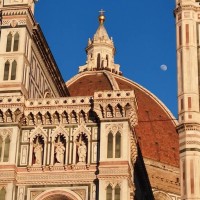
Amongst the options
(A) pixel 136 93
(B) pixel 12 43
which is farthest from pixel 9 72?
(A) pixel 136 93

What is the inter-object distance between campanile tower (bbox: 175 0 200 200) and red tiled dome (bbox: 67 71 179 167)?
938 inches

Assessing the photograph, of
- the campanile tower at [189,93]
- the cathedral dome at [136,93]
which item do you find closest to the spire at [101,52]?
the cathedral dome at [136,93]

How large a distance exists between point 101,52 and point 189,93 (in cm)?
3373

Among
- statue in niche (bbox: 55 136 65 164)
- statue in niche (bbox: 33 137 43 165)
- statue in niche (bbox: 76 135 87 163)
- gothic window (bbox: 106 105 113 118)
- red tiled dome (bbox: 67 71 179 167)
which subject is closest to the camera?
statue in niche (bbox: 76 135 87 163)

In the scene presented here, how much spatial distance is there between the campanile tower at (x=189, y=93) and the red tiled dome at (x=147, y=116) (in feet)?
78.2

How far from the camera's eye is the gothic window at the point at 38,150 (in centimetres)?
2302

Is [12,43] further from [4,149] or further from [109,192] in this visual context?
[109,192]

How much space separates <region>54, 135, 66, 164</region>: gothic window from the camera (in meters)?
22.9

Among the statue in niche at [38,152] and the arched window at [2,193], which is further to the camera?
the statue in niche at [38,152]

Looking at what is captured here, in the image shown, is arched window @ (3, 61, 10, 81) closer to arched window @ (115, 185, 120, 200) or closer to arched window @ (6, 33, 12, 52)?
arched window @ (6, 33, 12, 52)

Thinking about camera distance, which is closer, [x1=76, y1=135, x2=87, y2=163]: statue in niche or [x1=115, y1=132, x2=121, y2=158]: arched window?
[x1=115, y1=132, x2=121, y2=158]: arched window

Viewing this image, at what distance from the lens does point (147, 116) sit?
54562mm

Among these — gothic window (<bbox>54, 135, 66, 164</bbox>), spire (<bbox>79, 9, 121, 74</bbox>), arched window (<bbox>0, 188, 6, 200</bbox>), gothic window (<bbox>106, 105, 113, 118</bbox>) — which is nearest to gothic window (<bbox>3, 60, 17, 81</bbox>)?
gothic window (<bbox>54, 135, 66, 164</bbox>)

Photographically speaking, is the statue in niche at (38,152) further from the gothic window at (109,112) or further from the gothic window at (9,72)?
the gothic window at (9,72)
